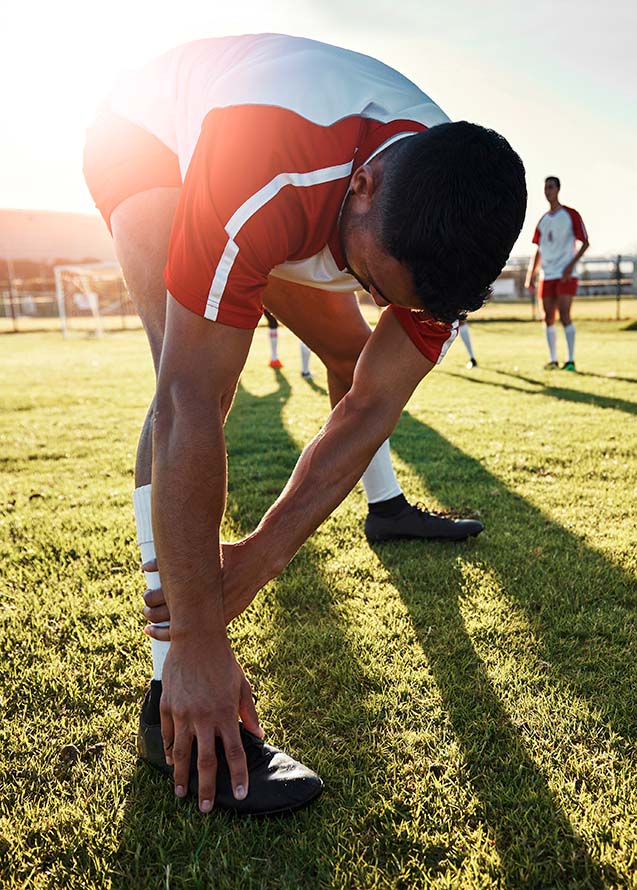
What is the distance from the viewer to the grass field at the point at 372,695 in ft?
4.84

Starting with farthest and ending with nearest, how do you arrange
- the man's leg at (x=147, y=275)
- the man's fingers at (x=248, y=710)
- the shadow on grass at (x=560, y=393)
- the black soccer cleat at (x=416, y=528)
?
1. the shadow on grass at (x=560, y=393)
2. the black soccer cleat at (x=416, y=528)
3. the man's leg at (x=147, y=275)
4. the man's fingers at (x=248, y=710)

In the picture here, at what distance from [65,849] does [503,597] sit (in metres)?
1.64

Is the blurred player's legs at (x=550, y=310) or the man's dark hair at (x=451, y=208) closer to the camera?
the man's dark hair at (x=451, y=208)

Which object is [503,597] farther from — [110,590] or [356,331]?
[110,590]

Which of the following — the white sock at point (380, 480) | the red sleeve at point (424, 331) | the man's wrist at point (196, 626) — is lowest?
the white sock at point (380, 480)

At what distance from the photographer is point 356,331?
8.86ft

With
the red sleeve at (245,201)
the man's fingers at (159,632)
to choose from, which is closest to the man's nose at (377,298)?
the red sleeve at (245,201)

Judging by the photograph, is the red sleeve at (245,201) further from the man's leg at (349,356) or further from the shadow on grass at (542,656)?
the shadow on grass at (542,656)

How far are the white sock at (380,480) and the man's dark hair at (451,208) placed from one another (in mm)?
1661

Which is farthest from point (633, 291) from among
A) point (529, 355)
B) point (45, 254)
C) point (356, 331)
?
point (45, 254)

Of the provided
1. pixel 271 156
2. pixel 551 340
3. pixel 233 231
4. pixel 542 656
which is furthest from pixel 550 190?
pixel 233 231

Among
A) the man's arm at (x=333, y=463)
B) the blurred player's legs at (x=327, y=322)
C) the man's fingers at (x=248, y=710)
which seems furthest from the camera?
the blurred player's legs at (x=327, y=322)

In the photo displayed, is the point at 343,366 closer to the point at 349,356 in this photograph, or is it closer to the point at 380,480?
the point at 349,356

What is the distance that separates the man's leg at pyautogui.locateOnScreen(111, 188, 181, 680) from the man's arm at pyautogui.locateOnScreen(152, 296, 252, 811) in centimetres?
29
